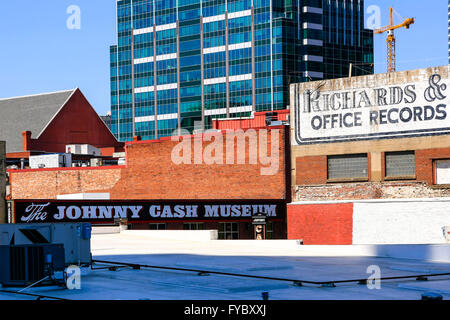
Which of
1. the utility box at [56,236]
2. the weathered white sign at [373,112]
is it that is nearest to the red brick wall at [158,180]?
the weathered white sign at [373,112]

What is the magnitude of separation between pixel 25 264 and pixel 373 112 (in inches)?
1479

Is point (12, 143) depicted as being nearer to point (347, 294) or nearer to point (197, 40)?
point (197, 40)

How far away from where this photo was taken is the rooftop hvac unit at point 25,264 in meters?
26.0

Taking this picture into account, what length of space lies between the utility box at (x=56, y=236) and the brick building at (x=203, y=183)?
1072 inches

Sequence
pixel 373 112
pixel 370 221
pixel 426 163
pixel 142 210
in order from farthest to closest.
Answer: pixel 142 210
pixel 373 112
pixel 370 221
pixel 426 163

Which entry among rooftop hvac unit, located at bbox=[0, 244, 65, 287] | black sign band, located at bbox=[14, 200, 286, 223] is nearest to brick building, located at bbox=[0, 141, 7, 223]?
black sign band, located at bbox=[14, 200, 286, 223]

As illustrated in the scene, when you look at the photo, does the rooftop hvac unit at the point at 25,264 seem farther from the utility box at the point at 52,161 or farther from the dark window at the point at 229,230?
the utility box at the point at 52,161

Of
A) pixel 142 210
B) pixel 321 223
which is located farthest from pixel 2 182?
pixel 321 223

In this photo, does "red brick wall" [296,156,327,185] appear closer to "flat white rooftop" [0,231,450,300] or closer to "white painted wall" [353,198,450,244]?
"white painted wall" [353,198,450,244]

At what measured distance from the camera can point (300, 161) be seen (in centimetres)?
6219

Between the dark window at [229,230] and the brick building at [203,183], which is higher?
the brick building at [203,183]

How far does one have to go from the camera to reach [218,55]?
157250mm

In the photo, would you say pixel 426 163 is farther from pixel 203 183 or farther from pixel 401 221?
pixel 203 183

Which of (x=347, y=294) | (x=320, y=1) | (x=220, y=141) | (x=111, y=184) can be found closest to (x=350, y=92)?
(x=220, y=141)
